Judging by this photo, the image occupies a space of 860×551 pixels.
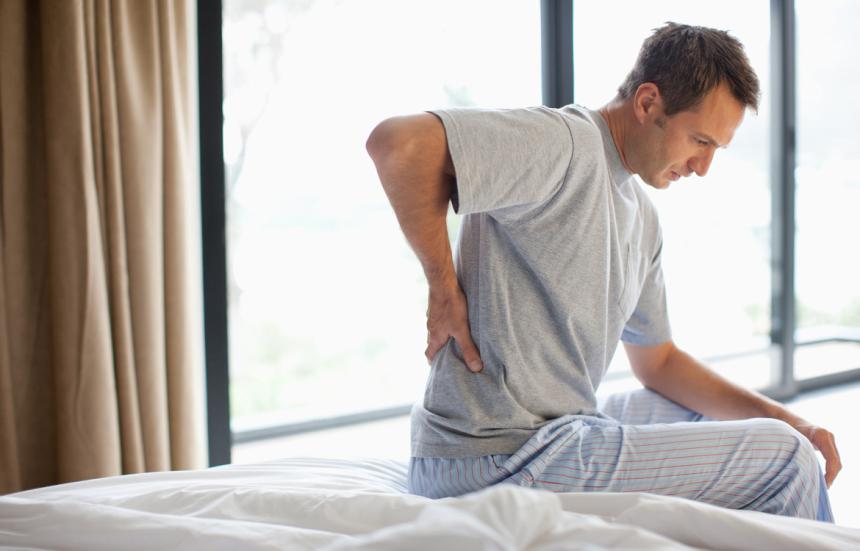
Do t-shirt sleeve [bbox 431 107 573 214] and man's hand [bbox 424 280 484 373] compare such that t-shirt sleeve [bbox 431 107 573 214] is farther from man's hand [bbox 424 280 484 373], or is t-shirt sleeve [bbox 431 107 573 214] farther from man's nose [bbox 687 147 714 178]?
man's nose [bbox 687 147 714 178]

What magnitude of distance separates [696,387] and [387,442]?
1745 millimetres

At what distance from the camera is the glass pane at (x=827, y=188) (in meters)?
3.82

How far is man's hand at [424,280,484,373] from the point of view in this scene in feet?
4.09

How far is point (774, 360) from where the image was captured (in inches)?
146

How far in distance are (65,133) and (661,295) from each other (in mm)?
1484

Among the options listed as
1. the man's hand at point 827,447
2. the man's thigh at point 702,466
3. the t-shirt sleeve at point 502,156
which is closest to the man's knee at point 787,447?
the man's thigh at point 702,466

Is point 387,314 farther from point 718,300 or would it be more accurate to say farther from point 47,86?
point 47,86

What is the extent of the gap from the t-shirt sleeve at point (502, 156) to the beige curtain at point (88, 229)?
3.54 feet

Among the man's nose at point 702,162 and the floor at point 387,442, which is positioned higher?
the man's nose at point 702,162

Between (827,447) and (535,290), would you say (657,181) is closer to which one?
(535,290)

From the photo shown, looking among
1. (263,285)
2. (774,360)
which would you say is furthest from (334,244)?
(774,360)

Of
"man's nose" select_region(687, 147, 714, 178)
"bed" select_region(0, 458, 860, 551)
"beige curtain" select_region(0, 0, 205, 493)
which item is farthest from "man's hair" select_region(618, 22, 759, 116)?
"beige curtain" select_region(0, 0, 205, 493)

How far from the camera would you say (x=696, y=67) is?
50.6 inches

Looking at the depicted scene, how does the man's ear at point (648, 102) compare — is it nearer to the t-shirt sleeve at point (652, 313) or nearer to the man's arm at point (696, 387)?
the t-shirt sleeve at point (652, 313)
